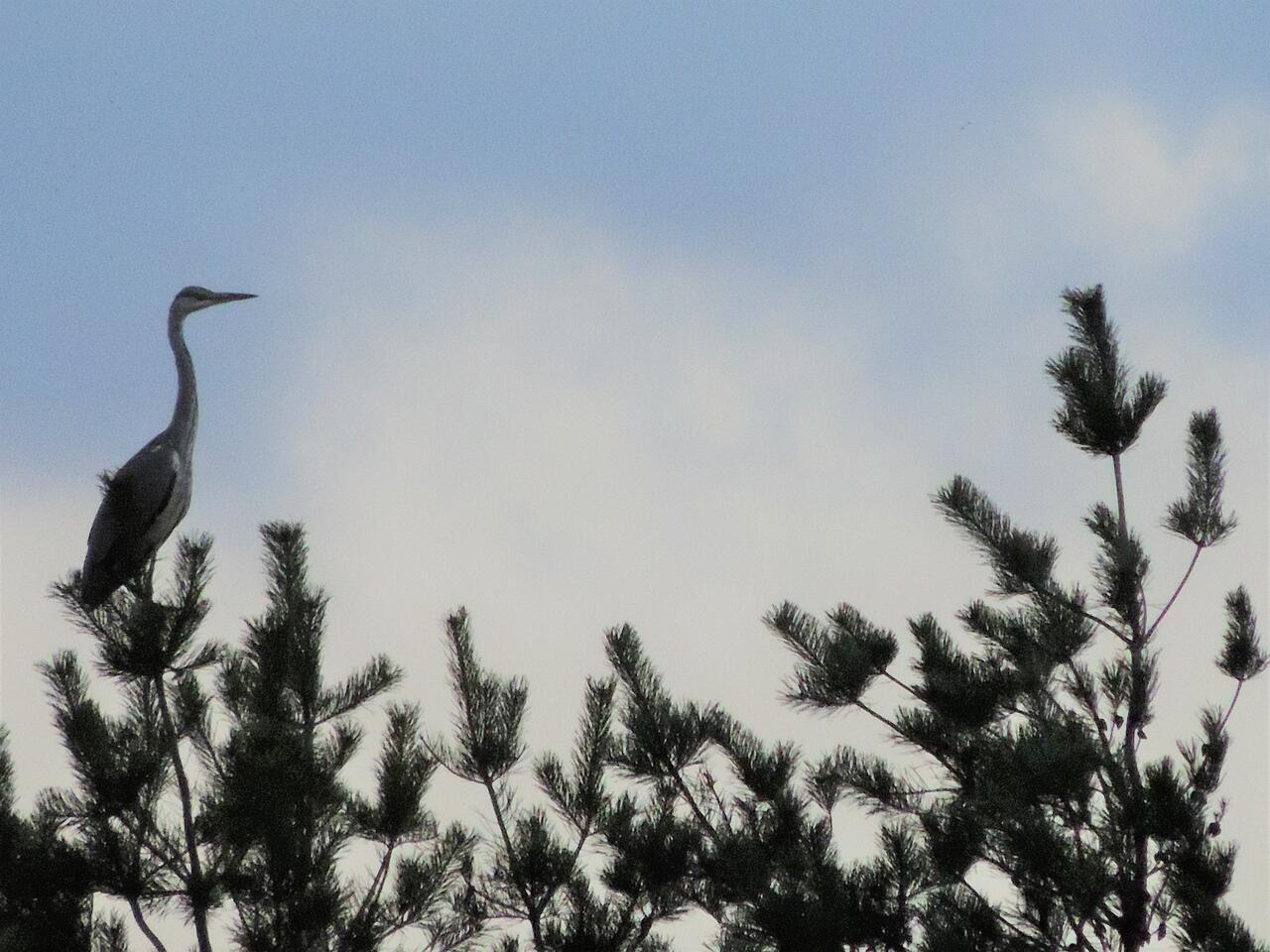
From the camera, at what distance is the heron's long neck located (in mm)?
9297

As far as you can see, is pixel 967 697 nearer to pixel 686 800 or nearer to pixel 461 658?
pixel 686 800

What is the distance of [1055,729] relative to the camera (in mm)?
5309

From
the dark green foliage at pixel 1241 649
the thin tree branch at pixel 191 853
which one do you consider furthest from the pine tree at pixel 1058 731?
the thin tree branch at pixel 191 853

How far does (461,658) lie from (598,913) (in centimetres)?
109

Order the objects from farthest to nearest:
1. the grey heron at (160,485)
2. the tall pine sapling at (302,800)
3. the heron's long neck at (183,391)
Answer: the heron's long neck at (183,391) < the grey heron at (160,485) < the tall pine sapling at (302,800)

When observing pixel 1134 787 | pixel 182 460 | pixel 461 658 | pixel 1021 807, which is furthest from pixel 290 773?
pixel 182 460

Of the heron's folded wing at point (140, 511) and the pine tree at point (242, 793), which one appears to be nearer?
the pine tree at point (242, 793)

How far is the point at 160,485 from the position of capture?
8.48m

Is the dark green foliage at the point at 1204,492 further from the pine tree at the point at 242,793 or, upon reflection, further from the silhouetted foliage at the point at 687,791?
the pine tree at the point at 242,793

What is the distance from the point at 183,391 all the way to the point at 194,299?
0.97 metres

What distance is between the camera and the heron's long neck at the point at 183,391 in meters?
9.30

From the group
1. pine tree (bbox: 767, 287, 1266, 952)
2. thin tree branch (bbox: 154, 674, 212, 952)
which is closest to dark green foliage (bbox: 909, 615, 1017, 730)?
pine tree (bbox: 767, 287, 1266, 952)

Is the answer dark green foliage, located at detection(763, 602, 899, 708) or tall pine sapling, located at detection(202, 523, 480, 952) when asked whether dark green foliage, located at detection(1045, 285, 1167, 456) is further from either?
tall pine sapling, located at detection(202, 523, 480, 952)

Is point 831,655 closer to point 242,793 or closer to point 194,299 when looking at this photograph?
point 242,793
